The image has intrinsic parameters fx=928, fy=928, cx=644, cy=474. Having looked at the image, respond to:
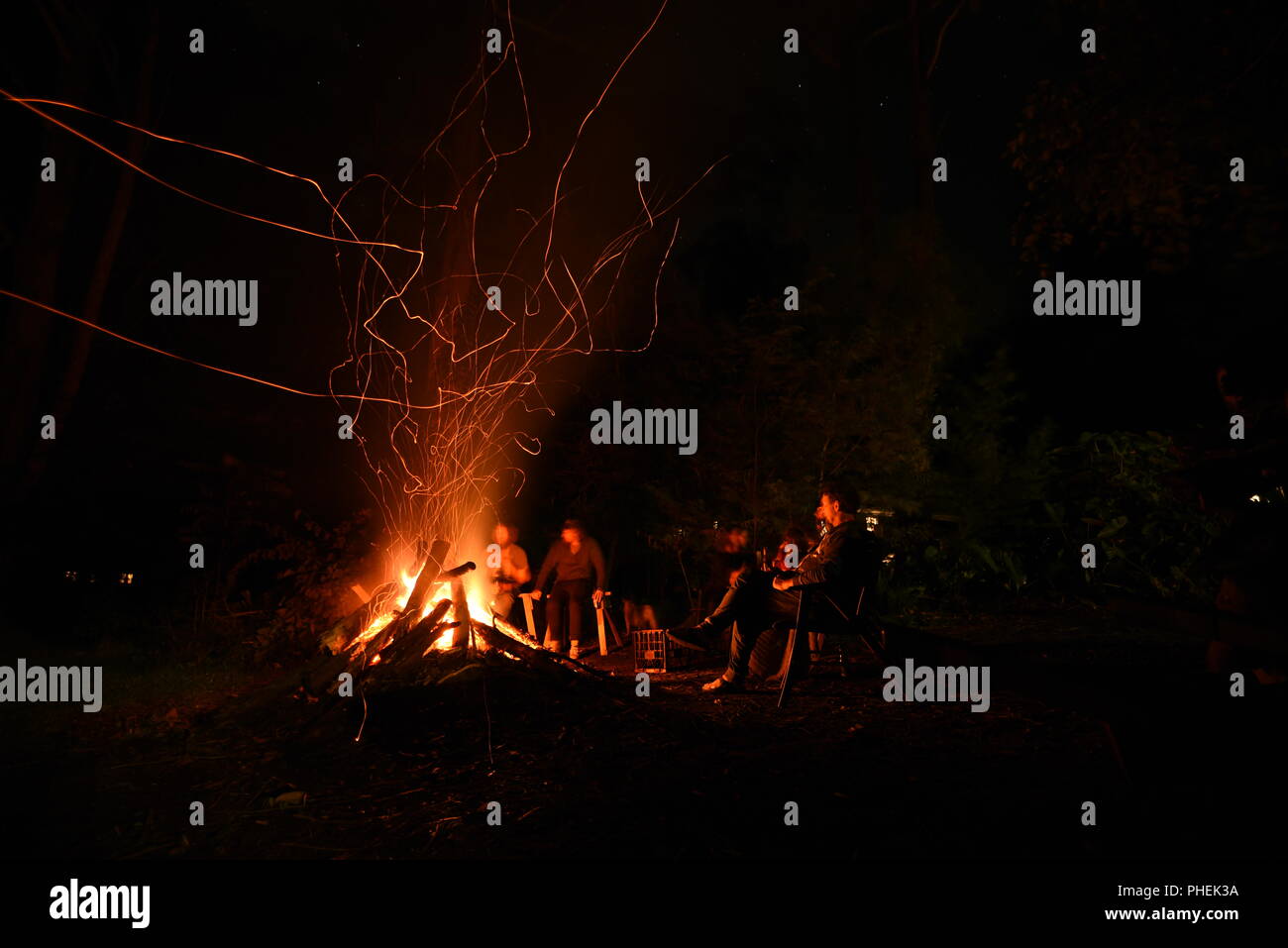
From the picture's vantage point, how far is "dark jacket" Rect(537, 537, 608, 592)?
31.8ft

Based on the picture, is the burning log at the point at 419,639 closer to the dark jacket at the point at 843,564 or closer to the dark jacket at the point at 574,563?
the dark jacket at the point at 843,564

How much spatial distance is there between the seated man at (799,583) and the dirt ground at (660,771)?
42 cm

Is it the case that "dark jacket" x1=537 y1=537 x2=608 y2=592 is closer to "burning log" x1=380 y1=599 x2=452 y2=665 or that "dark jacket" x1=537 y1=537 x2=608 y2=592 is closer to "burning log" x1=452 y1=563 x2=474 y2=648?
"burning log" x1=452 y1=563 x2=474 y2=648

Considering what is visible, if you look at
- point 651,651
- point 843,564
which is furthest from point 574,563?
point 843,564

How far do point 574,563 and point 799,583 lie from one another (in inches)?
137

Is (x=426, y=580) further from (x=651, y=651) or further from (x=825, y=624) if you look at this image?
(x=825, y=624)

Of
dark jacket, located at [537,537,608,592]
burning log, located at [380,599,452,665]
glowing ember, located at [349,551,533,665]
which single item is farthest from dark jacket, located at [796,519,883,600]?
dark jacket, located at [537,537,608,592]

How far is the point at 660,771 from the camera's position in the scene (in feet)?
15.7

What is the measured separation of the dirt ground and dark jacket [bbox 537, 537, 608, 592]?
9.34 feet

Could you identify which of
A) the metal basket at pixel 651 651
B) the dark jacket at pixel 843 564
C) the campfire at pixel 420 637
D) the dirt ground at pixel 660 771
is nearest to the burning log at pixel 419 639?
the campfire at pixel 420 637
